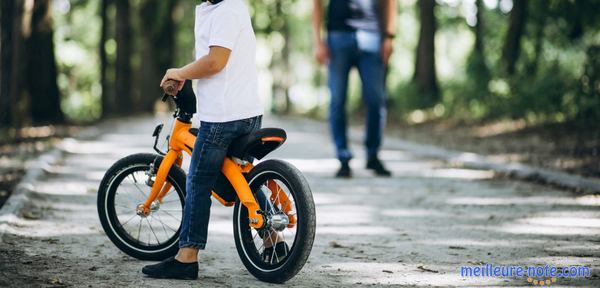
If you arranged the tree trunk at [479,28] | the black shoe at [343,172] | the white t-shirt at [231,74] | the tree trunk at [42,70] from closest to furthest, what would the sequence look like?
1. the white t-shirt at [231,74]
2. the black shoe at [343,172]
3. the tree trunk at [42,70]
4. the tree trunk at [479,28]

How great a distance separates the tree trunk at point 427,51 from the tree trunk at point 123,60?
8.89 meters

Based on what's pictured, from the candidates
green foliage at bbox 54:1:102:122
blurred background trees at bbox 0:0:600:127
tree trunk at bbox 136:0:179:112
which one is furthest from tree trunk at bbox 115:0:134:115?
green foliage at bbox 54:1:102:122

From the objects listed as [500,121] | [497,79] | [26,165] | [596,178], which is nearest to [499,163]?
[596,178]

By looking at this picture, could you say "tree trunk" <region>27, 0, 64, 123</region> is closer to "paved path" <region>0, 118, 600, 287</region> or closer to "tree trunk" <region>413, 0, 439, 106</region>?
"paved path" <region>0, 118, 600, 287</region>

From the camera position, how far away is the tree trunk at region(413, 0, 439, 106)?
2180cm

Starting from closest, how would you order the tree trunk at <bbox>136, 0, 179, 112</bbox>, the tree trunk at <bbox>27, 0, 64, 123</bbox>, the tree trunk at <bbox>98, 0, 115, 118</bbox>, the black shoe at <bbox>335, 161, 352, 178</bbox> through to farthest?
the black shoe at <bbox>335, 161, 352, 178</bbox> < the tree trunk at <bbox>27, 0, 64, 123</bbox> < the tree trunk at <bbox>98, 0, 115, 118</bbox> < the tree trunk at <bbox>136, 0, 179, 112</bbox>

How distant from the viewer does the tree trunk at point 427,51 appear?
2180 cm

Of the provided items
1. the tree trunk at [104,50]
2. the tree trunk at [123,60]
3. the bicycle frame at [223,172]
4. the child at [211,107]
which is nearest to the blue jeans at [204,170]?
the child at [211,107]

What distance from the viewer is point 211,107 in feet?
15.1

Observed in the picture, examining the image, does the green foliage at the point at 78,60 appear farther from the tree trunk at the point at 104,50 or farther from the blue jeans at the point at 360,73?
the blue jeans at the point at 360,73

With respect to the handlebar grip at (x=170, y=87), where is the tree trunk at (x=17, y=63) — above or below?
below

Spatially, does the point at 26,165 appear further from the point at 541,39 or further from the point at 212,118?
the point at 541,39

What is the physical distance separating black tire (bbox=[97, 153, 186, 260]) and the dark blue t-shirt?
403cm

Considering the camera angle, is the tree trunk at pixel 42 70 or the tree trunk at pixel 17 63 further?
the tree trunk at pixel 42 70
